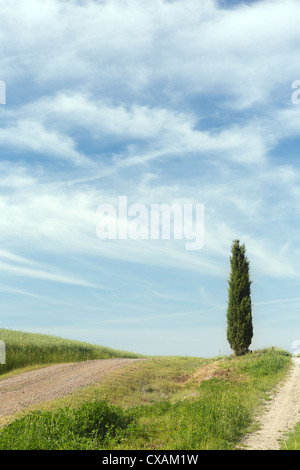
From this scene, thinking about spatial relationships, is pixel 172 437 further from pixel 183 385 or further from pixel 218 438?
pixel 183 385

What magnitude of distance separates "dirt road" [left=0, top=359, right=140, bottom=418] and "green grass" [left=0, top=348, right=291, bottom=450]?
4.01ft

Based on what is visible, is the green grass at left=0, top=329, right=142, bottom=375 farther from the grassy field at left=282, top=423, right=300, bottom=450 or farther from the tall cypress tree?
the grassy field at left=282, top=423, right=300, bottom=450

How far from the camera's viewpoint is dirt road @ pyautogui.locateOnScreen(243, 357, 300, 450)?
10906mm

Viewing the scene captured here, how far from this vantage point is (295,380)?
2036cm

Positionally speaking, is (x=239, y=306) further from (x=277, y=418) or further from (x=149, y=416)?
(x=149, y=416)

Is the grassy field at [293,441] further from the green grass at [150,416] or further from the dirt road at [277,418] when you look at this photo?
the green grass at [150,416]

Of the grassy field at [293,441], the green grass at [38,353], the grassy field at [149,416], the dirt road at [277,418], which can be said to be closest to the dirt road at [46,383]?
the grassy field at [149,416]

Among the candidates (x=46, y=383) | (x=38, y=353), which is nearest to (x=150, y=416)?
(x=46, y=383)

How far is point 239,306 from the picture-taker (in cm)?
2912

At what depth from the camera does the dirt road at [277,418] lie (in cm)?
1091

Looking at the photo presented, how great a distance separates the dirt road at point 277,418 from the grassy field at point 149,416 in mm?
423

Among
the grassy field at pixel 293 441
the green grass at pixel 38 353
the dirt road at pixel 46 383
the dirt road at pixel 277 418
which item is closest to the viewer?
the grassy field at pixel 293 441

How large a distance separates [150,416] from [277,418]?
4.27 m
